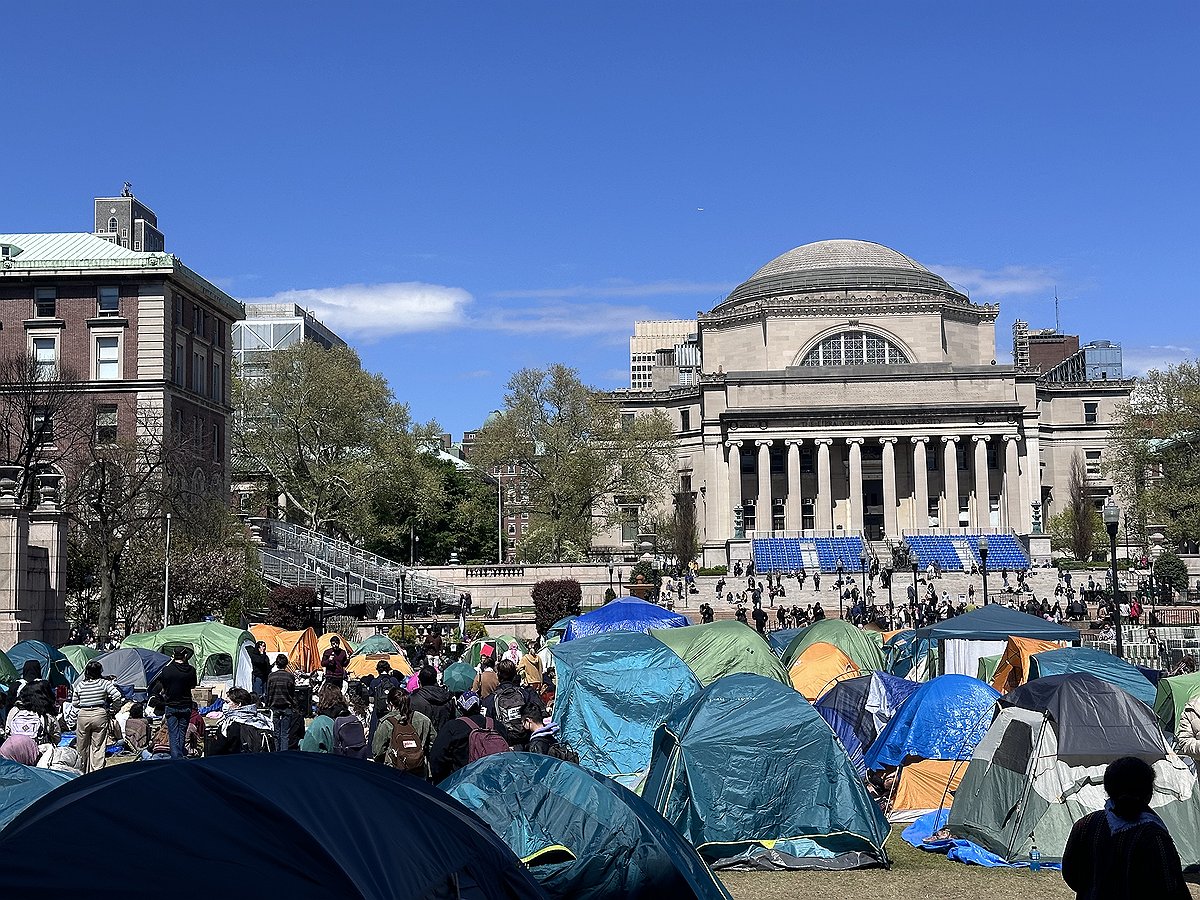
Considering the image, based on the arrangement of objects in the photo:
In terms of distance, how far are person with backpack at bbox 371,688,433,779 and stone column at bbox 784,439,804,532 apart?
83257 millimetres

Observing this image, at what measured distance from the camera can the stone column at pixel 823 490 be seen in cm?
9794

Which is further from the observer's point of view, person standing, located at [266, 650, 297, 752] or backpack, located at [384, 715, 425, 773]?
person standing, located at [266, 650, 297, 752]

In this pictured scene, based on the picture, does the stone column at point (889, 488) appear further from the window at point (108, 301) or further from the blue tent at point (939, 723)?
the blue tent at point (939, 723)

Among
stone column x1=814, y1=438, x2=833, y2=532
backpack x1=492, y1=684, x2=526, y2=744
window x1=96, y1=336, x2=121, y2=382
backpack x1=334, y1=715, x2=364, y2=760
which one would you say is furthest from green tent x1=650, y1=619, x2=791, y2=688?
stone column x1=814, y1=438, x2=833, y2=532

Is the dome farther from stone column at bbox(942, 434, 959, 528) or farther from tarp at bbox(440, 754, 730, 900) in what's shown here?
tarp at bbox(440, 754, 730, 900)

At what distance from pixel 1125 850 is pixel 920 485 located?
9178cm

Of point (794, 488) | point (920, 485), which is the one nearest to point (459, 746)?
point (794, 488)

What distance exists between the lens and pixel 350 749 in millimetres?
15828

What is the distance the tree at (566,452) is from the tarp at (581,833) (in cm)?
6824

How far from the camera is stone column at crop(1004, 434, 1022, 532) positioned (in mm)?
Answer: 97250

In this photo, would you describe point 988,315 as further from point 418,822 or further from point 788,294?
point 418,822

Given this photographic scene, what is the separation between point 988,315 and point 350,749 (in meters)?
101

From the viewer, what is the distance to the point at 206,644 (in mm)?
31609

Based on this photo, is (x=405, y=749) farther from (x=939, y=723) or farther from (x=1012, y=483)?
(x=1012, y=483)
